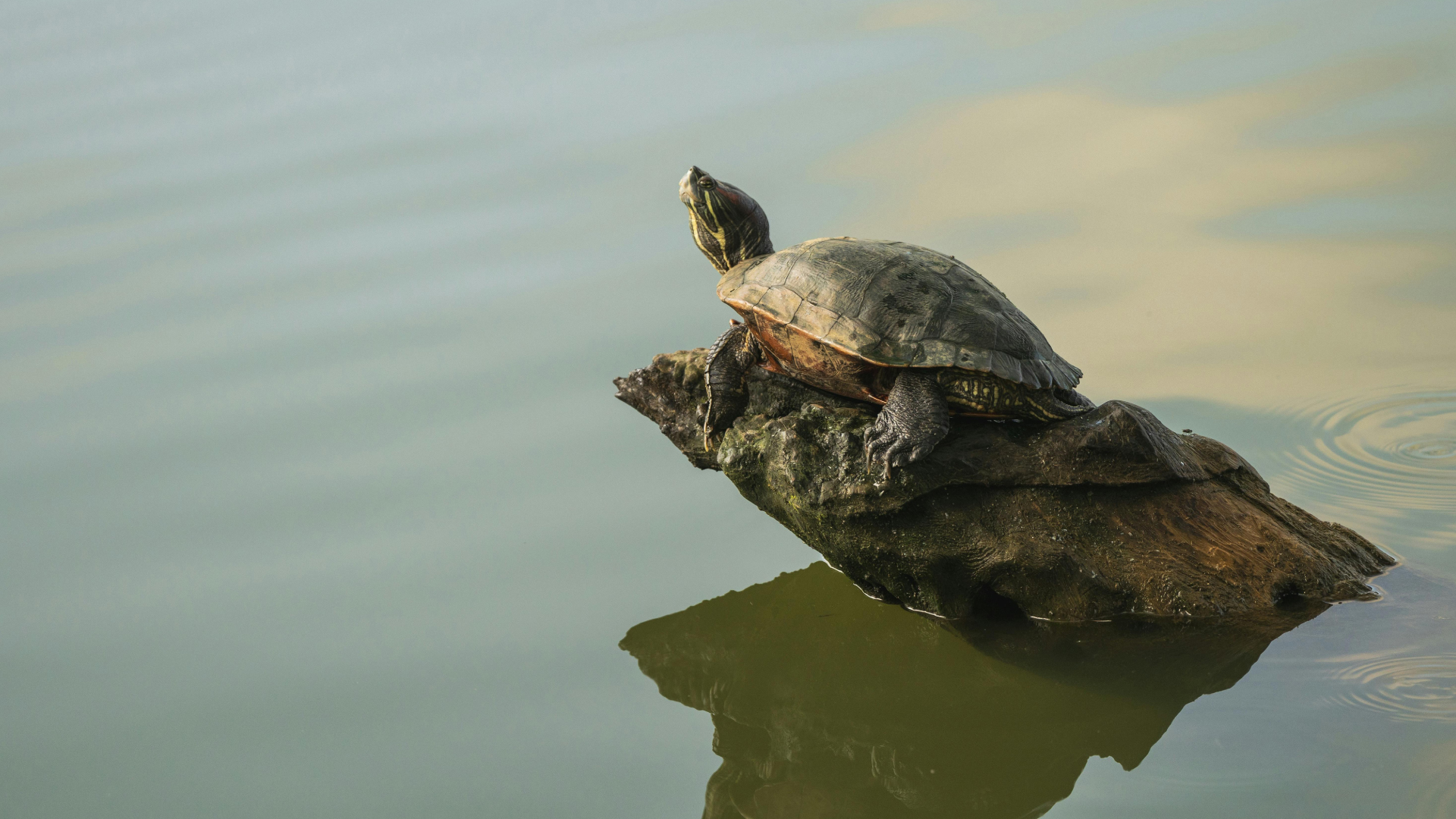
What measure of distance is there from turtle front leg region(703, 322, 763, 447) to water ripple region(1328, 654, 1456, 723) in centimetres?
229

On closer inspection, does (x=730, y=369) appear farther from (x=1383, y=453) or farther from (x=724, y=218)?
(x=1383, y=453)

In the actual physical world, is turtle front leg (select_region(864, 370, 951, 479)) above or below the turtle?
below

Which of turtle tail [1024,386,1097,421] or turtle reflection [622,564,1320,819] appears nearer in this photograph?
turtle reflection [622,564,1320,819]

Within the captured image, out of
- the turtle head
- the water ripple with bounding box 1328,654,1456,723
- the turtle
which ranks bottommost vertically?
the water ripple with bounding box 1328,654,1456,723

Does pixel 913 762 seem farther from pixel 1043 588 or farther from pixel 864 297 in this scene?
pixel 864 297

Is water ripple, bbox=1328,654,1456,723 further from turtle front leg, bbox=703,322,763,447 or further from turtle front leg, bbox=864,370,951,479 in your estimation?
turtle front leg, bbox=703,322,763,447

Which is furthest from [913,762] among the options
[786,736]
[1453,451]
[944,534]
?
[1453,451]

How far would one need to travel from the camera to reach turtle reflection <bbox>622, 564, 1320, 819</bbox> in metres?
3.62

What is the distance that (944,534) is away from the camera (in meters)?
4.00

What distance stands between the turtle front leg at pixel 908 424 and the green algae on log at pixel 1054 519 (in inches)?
3.1

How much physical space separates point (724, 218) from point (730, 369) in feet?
2.37

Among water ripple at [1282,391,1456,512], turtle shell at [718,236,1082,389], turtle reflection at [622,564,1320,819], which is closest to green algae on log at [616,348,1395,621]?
turtle reflection at [622,564,1320,819]

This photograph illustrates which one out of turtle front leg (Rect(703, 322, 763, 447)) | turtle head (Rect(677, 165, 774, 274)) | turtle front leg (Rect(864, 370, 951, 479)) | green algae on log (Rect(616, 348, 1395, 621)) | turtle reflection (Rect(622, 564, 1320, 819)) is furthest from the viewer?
turtle head (Rect(677, 165, 774, 274))

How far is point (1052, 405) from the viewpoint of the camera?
4027 millimetres
